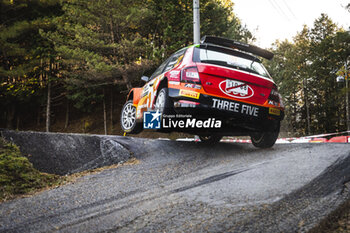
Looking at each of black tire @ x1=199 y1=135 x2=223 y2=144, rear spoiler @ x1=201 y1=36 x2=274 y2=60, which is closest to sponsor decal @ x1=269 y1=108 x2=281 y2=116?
rear spoiler @ x1=201 y1=36 x2=274 y2=60

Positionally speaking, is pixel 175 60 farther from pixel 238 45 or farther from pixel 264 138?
pixel 264 138

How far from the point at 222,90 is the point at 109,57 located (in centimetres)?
1105

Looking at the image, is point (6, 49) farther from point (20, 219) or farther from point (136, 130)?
point (20, 219)

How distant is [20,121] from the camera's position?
76.8ft

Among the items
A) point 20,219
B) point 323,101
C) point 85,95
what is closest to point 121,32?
point 85,95

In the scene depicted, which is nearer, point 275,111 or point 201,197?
point 201,197

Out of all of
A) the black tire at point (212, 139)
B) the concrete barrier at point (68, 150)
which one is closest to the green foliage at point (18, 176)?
the concrete barrier at point (68, 150)

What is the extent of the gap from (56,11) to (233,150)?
59.3 ft

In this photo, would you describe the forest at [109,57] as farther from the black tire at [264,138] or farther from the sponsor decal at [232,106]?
the sponsor decal at [232,106]

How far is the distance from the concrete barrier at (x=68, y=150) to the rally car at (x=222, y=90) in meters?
1.50

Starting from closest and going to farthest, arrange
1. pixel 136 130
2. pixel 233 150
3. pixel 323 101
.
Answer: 1. pixel 233 150
2. pixel 136 130
3. pixel 323 101

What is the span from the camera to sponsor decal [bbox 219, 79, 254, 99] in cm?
450

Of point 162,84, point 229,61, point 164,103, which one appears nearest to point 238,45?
point 229,61

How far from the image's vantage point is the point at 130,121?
691 cm
